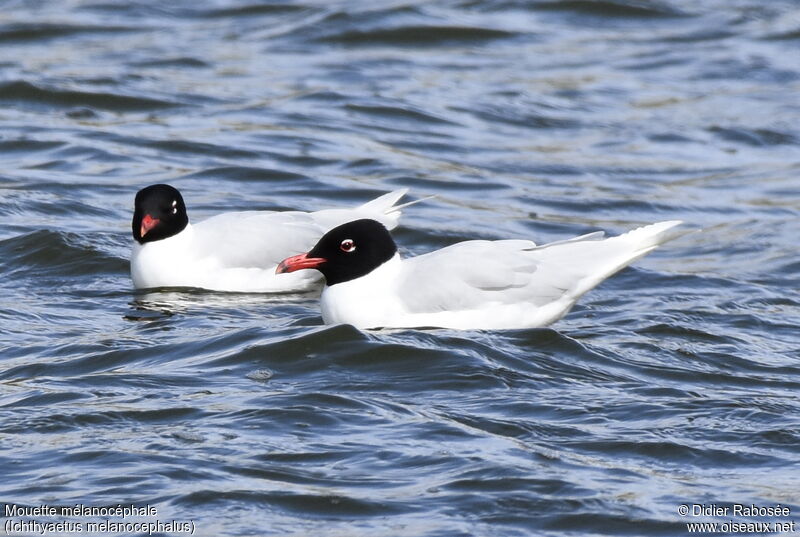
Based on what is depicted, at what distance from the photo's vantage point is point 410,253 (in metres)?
11.5

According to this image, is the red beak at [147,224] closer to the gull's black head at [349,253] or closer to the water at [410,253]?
the water at [410,253]

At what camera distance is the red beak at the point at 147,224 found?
10.1 metres

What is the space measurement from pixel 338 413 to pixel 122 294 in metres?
3.34

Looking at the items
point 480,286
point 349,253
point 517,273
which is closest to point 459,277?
point 480,286
